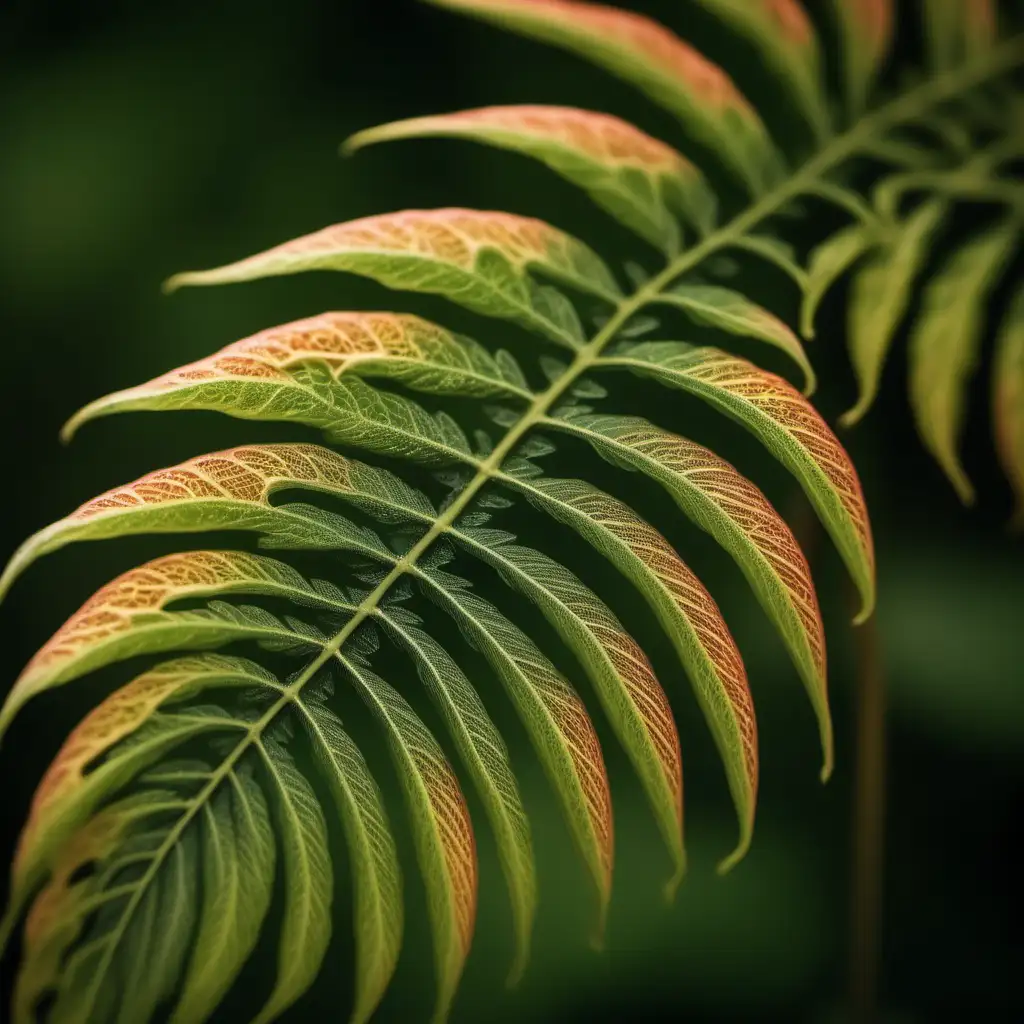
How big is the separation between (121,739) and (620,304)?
30 cm

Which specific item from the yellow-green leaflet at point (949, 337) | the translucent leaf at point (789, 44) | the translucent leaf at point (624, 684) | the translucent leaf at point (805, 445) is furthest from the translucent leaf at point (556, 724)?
the translucent leaf at point (789, 44)

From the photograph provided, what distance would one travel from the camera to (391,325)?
42 centimetres

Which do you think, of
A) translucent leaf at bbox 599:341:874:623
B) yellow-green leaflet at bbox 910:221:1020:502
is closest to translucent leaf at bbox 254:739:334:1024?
translucent leaf at bbox 599:341:874:623

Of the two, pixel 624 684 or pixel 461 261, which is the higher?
pixel 461 261

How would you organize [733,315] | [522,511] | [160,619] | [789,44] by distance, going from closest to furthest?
[160,619], [733,315], [789,44], [522,511]

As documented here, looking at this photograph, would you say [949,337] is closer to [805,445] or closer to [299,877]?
[805,445]

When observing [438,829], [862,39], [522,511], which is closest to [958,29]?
[862,39]

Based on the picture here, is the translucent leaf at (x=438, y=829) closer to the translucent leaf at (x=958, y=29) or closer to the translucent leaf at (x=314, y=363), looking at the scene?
the translucent leaf at (x=314, y=363)

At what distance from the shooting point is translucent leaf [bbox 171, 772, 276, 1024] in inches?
14.6

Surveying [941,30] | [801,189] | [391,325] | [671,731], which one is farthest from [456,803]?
[941,30]

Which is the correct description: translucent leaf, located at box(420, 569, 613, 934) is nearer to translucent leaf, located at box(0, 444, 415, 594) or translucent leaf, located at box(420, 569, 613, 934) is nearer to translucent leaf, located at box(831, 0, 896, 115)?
translucent leaf, located at box(0, 444, 415, 594)

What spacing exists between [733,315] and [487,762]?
0.24 metres

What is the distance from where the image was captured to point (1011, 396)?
493 millimetres

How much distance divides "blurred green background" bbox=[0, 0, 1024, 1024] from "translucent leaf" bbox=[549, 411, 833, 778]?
350 millimetres
